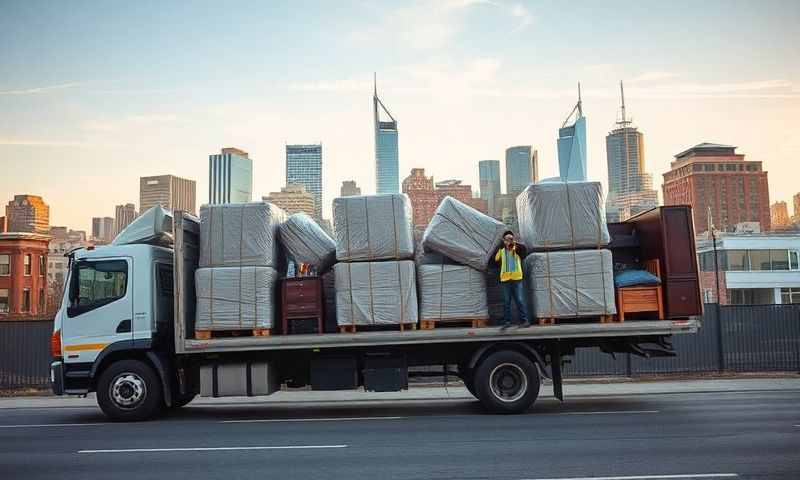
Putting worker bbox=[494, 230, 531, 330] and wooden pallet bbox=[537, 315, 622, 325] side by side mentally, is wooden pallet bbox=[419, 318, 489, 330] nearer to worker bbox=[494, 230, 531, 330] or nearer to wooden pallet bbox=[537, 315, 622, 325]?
worker bbox=[494, 230, 531, 330]

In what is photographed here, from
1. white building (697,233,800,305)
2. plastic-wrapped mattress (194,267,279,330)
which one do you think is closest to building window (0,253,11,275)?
plastic-wrapped mattress (194,267,279,330)

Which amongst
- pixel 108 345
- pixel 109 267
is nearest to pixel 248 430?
pixel 108 345

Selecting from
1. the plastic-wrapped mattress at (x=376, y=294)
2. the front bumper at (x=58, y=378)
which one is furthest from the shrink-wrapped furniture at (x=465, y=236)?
the front bumper at (x=58, y=378)

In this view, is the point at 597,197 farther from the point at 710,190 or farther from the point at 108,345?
the point at 710,190

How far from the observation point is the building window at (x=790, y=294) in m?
73.4

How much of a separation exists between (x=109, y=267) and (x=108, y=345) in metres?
1.33

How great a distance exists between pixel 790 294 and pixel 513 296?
2909 inches

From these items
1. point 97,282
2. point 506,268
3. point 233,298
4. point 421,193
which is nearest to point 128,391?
point 97,282

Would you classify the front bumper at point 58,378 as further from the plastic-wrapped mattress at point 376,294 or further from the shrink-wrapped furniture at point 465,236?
the shrink-wrapped furniture at point 465,236

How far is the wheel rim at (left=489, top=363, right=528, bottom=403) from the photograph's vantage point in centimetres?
1116

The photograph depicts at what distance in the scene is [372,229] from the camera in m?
11.4

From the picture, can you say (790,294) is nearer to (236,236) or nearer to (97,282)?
(236,236)

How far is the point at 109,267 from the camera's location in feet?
38.2

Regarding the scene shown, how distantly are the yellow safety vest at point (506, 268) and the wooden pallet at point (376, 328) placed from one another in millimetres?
1695
